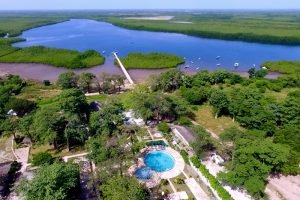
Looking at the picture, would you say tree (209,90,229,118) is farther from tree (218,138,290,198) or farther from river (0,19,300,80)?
river (0,19,300,80)

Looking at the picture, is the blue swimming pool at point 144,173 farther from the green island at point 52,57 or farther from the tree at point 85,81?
the green island at point 52,57

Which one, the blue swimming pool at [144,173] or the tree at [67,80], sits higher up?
the tree at [67,80]

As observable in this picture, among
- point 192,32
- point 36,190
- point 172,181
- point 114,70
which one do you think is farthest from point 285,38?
point 36,190

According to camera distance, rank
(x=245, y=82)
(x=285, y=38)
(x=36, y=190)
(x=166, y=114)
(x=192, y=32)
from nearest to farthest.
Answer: (x=36, y=190), (x=166, y=114), (x=245, y=82), (x=285, y=38), (x=192, y=32)

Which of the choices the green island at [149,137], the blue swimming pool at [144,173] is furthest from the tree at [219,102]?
the blue swimming pool at [144,173]

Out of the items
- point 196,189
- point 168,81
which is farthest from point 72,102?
point 168,81

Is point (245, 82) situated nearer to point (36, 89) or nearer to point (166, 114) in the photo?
point (166, 114)

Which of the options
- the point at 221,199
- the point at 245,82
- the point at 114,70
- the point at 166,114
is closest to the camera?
the point at 221,199
